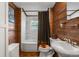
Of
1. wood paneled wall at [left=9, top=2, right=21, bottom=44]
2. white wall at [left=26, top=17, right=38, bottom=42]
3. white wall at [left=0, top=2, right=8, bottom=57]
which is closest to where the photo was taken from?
white wall at [left=0, top=2, right=8, bottom=57]

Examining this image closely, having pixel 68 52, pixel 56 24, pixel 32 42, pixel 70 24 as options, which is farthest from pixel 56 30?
pixel 68 52

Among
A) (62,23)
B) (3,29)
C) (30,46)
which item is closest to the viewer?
(3,29)

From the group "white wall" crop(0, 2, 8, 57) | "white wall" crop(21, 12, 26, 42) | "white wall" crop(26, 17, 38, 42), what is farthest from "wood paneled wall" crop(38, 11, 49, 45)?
"white wall" crop(0, 2, 8, 57)

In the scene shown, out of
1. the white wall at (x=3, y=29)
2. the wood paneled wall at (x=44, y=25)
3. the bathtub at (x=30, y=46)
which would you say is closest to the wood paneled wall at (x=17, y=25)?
the bathtub at (x=30, y=46)

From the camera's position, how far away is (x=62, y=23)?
8.64 ft

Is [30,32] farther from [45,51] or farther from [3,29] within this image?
A: [3,29]

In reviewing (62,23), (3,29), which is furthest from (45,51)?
(3,29)

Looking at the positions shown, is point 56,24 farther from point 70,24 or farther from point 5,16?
point 5,16

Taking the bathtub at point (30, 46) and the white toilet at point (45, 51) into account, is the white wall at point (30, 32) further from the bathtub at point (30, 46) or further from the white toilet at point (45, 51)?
the white toilet at point (45, 51)

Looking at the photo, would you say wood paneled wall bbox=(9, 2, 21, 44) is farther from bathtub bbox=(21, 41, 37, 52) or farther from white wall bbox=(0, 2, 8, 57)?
white wall bbox=(0, 2, 8, 57)

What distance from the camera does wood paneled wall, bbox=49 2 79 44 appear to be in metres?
2.33

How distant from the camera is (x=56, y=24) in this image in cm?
267

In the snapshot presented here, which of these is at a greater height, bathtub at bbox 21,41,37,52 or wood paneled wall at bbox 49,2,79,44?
wood paneled wall at bbox 49,2,79,44

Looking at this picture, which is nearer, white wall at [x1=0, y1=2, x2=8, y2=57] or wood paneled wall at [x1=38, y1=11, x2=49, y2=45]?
white wall at [x1=0, y1=2, x2=8, y2=57]
